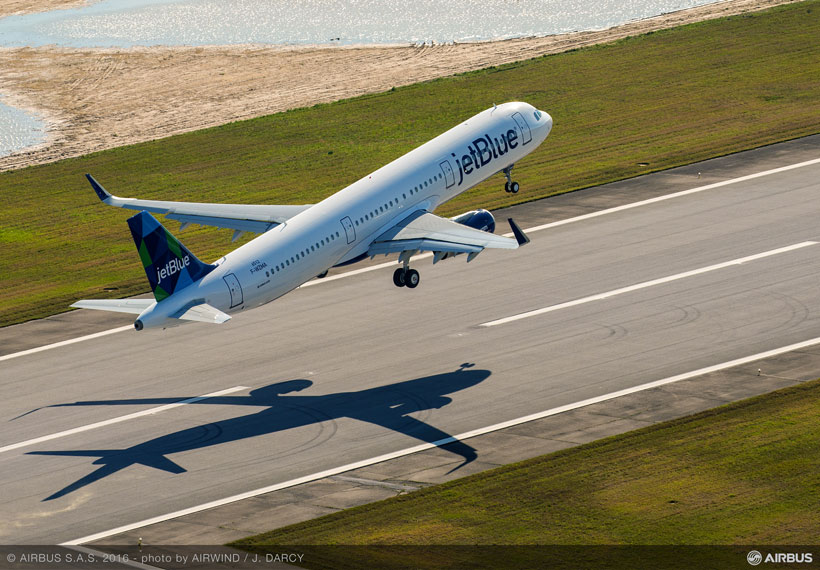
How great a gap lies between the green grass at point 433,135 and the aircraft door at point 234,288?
1722cm

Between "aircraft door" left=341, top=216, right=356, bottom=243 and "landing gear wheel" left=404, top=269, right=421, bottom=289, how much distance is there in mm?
5028

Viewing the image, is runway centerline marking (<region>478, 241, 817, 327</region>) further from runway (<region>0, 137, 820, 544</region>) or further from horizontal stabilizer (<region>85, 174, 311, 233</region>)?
horizontal stabilizer (<region>85, 174, 311, 233</region>)

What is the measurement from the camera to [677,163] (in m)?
88.6

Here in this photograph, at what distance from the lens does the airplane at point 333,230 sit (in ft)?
176

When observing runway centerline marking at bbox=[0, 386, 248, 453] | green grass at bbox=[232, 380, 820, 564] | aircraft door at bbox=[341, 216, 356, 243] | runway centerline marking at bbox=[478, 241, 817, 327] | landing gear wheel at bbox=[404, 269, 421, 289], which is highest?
aircraft door at bbox=[341, 216, 356, 243]

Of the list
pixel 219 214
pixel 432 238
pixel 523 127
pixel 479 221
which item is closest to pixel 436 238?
pixel 432 238

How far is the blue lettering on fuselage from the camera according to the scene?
234 ft

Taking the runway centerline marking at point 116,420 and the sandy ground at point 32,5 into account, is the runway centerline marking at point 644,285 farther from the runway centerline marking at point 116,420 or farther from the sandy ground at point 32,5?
the sandy ground at point 32,5

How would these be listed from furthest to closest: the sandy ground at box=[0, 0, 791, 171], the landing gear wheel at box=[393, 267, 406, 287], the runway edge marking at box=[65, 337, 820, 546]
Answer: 1. the sandy ground at box=[0, 0, 791, 171]
2. the landing gear wheel at box=[393, 267, 406, 287]
3. the runway edge marking at box=[65, 337, 820, 546]

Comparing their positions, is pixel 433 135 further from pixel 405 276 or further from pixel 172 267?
pixel 172 267

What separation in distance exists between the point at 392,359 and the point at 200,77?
7371cm

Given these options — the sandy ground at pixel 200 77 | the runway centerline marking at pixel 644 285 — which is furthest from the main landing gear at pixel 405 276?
the sandy ground at pixel 200 77

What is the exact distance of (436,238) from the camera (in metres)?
62.7

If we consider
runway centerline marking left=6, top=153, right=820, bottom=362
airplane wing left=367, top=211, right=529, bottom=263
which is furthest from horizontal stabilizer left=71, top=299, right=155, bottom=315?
airplane wing left=367, top=211, right=529, bottom=263
